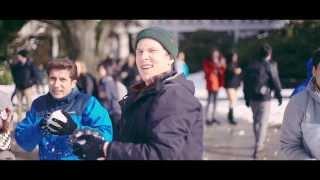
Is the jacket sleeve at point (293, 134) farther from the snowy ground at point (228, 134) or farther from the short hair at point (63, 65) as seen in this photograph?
the short hair at point (63, 65)

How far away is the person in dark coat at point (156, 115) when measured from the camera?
16.3 feet

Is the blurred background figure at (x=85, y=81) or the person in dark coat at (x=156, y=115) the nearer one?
the person in dark coat at (x=156, y=115)

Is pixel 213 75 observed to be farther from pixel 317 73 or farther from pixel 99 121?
pixel 99 121

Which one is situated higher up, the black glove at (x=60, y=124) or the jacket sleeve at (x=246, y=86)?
the jacket sleeve at (x=246, y=86)

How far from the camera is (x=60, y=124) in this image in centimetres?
515

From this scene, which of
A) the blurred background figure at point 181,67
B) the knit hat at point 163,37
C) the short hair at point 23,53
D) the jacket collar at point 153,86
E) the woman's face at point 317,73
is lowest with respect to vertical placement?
the jacket collar at point 153,86

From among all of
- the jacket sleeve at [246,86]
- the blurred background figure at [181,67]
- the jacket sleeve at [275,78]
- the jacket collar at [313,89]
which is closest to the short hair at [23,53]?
the blurred background figure at [181,67]

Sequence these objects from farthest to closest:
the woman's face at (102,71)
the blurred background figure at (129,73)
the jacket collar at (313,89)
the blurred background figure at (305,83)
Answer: the woman's face at (102,71), the blurred background figure at (129,73), the blurred background figure at (305,83), the jacket collar at (313,89)
